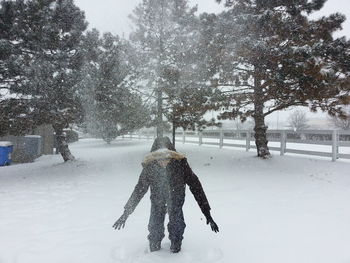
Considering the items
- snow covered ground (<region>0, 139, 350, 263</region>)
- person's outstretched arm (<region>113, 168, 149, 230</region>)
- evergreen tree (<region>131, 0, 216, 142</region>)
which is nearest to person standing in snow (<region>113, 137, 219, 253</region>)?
person's outstretched arm (<region>113, 168, 149, 230</region>)

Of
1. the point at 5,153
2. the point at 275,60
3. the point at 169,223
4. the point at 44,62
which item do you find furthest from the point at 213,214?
the point at 5,153

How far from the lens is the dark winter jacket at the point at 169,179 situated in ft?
12.5

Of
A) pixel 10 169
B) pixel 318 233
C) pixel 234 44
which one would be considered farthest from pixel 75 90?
pixel 318 233

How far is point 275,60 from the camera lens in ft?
28.7

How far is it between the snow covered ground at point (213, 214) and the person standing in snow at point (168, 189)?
0.42 metres

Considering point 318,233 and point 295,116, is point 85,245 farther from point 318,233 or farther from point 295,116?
point 295,116

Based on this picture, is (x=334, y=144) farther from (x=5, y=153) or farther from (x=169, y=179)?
(x=5, y=153)

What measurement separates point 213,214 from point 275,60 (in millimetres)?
5042

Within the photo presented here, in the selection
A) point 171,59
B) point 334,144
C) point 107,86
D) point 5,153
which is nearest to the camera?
point 334,144

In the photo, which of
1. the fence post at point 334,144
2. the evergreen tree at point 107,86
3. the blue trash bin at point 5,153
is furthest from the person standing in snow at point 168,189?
the blue trash bin at point 5,153

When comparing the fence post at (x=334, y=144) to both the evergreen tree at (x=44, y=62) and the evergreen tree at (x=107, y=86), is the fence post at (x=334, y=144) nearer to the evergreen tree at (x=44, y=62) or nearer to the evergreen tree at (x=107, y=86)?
the evergreen tree at (x=107, y=86)

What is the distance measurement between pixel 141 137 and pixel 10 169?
1791cm

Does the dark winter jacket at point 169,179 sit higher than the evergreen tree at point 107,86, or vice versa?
the evergreen tree at point 107,86

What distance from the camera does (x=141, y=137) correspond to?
30125 millimetres
